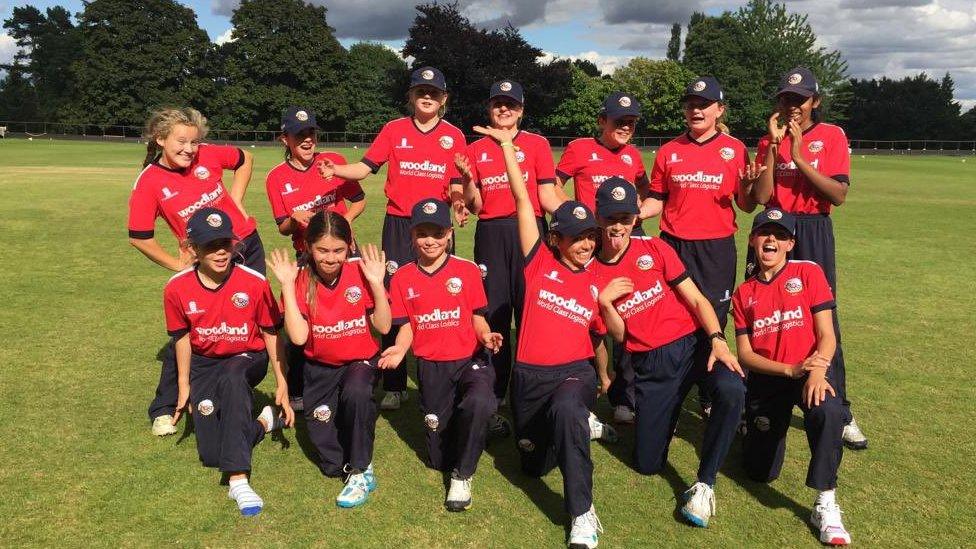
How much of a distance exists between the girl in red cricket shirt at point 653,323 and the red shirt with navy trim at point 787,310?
27 cm

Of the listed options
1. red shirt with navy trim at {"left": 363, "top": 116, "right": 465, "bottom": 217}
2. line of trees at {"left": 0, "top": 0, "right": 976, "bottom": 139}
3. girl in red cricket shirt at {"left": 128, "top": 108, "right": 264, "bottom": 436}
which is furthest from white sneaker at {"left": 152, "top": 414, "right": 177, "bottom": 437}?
line of trees at {"left": 0, "top": 0, "right": 976, "bottom": 139}

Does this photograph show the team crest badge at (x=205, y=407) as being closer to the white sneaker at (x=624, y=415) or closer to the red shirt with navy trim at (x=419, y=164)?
the red shirt with navy trim at (x=419, y=164)

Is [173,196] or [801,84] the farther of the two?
[173,196]

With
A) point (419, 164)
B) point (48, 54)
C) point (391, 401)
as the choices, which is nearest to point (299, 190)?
point (419, 164)

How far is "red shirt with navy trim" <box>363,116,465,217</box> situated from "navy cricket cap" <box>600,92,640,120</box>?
1324 mm

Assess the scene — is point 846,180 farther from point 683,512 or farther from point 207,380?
point 207,380

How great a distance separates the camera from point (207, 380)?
4.99 metres

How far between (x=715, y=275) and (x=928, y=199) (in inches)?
813

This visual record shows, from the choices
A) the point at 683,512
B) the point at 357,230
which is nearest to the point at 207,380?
the point at 683,512

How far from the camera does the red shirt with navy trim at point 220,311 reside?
500cm

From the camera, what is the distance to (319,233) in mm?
4762

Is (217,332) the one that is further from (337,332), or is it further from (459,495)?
(459,495)

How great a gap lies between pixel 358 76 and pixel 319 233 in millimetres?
72101

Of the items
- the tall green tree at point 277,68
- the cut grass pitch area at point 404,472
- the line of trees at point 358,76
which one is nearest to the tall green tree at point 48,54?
the line of trees at point 358,76
